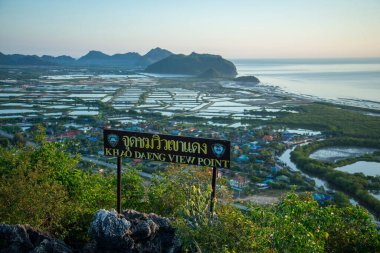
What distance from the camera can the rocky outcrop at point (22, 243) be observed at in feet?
22.1

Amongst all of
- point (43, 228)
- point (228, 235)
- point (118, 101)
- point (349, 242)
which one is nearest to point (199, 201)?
point (228, 235)

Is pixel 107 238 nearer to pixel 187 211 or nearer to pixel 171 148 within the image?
pixel 187 211

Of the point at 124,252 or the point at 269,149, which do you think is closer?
the point at 124,252

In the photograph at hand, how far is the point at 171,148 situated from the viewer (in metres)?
7.96

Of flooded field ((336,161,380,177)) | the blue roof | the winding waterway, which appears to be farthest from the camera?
the blue roof

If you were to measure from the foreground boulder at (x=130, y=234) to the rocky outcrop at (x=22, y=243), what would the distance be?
691mm

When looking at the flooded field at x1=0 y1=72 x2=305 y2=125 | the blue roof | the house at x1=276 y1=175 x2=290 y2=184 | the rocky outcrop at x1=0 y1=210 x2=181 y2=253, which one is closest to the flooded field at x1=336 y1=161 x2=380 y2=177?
the house at x1=276 y1=175 x2=290 y2=184

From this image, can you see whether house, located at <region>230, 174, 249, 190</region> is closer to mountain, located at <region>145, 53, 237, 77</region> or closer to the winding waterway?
the winding waterway

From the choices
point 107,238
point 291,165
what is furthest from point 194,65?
point 107,238

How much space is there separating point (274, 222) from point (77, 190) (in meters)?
6.05

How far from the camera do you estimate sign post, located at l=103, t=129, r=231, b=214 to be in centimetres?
763

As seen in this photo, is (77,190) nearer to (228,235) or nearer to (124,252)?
(124,252)

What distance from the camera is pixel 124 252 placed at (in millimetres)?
6855

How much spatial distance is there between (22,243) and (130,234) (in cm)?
198
